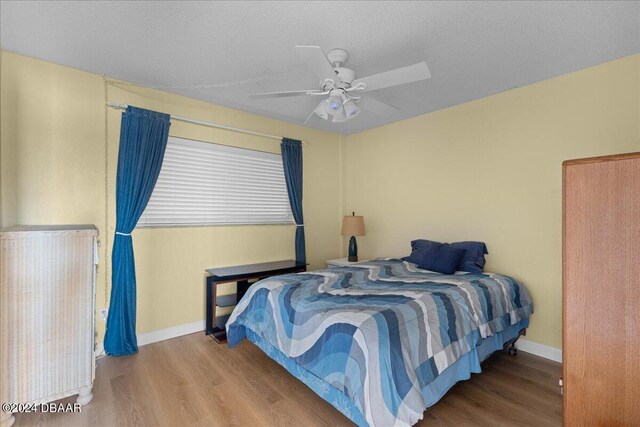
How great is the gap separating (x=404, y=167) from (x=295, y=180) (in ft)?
4.92

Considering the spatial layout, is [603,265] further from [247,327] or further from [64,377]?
[64,377]

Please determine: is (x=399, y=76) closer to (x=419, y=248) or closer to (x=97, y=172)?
(x=419, y=248)

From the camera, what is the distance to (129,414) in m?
1.90

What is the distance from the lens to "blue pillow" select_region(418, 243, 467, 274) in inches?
114

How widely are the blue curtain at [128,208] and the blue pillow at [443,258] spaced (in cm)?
290

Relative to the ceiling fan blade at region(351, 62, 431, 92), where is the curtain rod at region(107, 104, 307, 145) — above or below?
Result: above

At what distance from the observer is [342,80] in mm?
2047

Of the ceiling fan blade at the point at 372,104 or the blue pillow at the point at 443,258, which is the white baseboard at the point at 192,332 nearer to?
the blue pillow at the point at 443,258

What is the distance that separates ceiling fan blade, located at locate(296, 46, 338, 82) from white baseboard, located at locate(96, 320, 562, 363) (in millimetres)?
2864

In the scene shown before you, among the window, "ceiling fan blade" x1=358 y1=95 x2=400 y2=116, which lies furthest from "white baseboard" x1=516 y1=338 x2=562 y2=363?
the window

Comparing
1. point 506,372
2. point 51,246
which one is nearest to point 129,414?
point 51,246

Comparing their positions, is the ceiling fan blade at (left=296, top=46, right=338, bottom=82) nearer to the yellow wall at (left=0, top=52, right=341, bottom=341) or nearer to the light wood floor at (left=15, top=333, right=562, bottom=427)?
the yellow wall at (left=0, top=52, right=341, bottom=341)

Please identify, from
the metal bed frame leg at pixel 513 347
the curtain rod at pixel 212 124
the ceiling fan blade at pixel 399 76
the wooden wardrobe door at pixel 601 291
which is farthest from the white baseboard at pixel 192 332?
the ceiling fan blade at pixel 399 76

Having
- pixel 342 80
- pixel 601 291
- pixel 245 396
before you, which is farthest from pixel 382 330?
pixel 342 80
